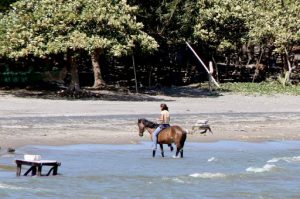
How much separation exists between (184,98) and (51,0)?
9.36 metres

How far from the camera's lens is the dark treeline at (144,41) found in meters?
38.2

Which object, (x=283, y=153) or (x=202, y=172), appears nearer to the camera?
(x=202, y=172)

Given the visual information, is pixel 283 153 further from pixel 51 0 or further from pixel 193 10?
pixel 193 10

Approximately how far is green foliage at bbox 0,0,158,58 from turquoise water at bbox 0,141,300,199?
13173 millimetres

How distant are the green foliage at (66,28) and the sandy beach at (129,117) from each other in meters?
2.63

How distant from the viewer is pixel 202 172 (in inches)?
762

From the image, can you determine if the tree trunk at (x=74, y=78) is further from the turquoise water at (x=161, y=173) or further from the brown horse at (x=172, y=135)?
the brown horse at (x=172, y=135)

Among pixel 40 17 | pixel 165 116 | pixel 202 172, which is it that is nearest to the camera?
pixel 202 172

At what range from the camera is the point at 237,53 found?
58.6m

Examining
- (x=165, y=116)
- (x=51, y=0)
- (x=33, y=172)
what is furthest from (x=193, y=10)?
(x=33, y=172)

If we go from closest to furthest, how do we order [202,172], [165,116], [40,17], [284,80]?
[202,172]
[165,116]
[40,17]
[284,80]

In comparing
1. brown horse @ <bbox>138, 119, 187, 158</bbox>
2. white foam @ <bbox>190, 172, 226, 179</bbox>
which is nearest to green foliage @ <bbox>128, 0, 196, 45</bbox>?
brown horse @ <bbox>138, 119, 187, 158</bbox>

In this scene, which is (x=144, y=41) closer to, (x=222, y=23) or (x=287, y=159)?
(x=222, y=23)

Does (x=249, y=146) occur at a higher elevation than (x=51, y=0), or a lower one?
lower
